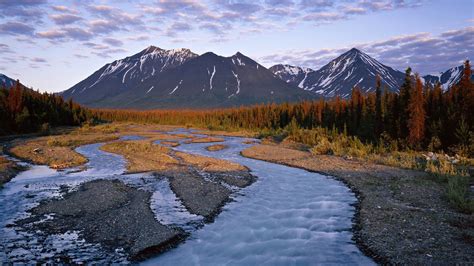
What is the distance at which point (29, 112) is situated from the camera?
5384cm

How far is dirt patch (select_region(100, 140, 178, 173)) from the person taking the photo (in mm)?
25344

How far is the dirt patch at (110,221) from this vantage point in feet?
36.2

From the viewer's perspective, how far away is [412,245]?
403 inches

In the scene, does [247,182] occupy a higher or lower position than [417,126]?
lower

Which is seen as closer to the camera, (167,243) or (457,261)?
(457,261)

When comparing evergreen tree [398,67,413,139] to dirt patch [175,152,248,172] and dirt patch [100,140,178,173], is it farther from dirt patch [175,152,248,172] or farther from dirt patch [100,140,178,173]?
dirt patch [100,140,178,173]

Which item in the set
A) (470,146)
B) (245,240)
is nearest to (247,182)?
(245,240)

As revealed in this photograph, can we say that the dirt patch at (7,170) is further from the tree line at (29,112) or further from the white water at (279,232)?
the tree line at (29,112)

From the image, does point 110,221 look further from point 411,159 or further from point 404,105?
point 404,105

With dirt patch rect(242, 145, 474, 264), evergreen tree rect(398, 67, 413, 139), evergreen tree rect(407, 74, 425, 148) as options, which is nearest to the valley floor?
dirt patch rect(242, 145, 474, 264)

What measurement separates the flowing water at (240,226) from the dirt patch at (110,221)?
0.45 meters

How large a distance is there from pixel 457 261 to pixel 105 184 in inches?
643

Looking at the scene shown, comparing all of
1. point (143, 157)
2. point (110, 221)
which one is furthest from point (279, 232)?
point (143, 157)

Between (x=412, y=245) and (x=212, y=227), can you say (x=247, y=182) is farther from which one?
(x=412, y=245)
